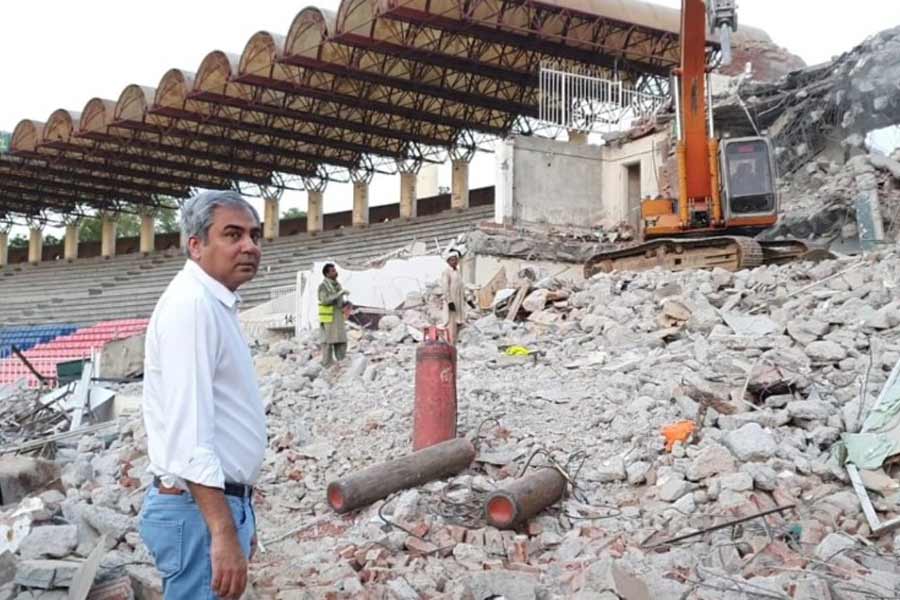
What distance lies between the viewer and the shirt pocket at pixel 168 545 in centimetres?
247

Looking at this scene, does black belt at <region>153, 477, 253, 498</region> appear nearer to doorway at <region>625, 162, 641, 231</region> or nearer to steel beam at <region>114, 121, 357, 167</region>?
doorway at <region>625, 162, 641, 231</region>

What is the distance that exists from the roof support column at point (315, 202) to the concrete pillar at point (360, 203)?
200 centimetres

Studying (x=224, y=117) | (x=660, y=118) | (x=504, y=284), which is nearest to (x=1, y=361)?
(x=224, y=117)

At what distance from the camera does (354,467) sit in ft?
25.4

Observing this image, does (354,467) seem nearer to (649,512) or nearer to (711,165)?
(649,512)

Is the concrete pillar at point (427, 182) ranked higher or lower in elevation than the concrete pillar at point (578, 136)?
higher

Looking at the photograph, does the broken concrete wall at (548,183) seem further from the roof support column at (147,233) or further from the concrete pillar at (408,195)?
the roof support column at (147,233)

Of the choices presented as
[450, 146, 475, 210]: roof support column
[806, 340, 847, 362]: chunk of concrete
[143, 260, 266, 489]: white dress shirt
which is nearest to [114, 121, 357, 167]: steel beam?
[450, 146, 475, 210]: roof support column

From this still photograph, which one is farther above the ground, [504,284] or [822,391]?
[504,284]

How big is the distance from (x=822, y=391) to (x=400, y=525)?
371 cm

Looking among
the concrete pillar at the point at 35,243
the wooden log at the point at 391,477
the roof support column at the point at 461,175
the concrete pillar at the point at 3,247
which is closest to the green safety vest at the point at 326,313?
the wooden log at the point at 391,477

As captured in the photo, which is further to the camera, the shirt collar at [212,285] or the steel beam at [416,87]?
the steel beam at [416,87]

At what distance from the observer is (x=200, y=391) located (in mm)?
2406

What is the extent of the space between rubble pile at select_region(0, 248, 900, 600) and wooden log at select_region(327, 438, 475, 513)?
10 cm
